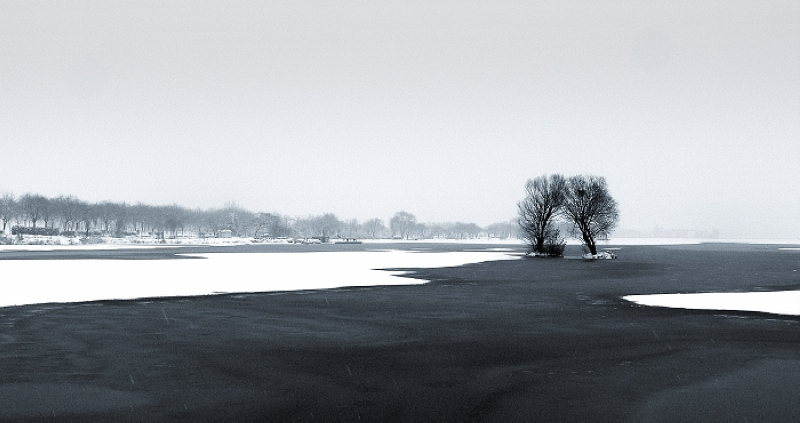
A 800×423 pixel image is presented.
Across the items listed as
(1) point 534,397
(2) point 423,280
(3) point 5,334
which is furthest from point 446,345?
(2) point 423,280

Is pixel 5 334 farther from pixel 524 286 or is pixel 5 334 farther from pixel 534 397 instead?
pixel 524 286

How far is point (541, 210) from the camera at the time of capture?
317 ft

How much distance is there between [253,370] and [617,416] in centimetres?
716

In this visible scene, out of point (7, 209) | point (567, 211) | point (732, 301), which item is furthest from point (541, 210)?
point (7, 209)

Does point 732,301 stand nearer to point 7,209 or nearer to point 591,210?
point 591,210

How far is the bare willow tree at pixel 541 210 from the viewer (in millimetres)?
94688

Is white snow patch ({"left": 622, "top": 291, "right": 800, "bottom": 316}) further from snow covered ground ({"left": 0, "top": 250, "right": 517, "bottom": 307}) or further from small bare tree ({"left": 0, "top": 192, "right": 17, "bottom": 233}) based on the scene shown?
small bare tree ({"left": 0, "top": 192, "right": 17, "bottom": 233})

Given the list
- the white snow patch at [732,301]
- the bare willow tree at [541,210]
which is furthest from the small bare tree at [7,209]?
the white snow patch at [732,301]

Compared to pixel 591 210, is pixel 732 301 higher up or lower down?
lower down

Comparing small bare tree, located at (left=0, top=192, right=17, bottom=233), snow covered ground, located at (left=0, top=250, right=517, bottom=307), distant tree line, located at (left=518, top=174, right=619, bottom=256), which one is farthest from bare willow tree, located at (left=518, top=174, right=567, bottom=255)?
small bare tree, located at (left=0, top=192, right=17, bottom=233)

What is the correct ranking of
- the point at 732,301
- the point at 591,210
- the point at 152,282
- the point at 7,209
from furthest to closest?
the point at 7,209 → the point at 591,210 → the point at 152,282 → the point at 732,301

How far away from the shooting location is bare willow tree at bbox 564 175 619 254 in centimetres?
9000

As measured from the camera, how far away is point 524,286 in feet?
118

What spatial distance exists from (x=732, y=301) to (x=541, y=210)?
229 ft
